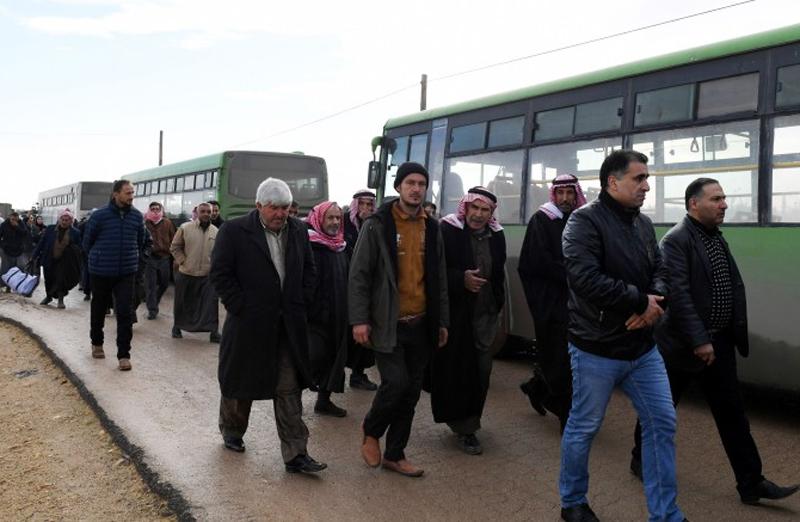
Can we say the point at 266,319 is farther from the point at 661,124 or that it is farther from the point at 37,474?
the point at 661,124

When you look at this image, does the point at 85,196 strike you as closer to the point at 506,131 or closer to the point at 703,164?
the point at 506,131

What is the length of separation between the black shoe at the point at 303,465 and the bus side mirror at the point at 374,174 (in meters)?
6.79

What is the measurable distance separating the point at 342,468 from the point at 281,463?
407mm

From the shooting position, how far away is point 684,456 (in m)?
5.33

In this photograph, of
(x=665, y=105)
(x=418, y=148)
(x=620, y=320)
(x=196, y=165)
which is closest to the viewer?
(x=620, y=320)

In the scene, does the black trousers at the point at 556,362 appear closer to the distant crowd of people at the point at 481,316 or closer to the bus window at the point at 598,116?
the distant crowd of people at the point at 481,316

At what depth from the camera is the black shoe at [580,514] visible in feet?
12.9

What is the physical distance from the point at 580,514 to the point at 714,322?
1.28 metres

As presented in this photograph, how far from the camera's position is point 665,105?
695cm

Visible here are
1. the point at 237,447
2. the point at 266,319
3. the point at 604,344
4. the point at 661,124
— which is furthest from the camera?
the point at 661,124

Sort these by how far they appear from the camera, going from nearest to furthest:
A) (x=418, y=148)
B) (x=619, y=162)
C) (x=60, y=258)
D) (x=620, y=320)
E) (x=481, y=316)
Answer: (x=620, y=320)
(x=619, y=162)
(x=481, y=316)
(x=418, y=148)
(x=60, y=258)

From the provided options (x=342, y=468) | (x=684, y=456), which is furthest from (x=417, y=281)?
(x=684, y=456)

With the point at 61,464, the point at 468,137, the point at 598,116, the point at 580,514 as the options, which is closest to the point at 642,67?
the point at 598,116

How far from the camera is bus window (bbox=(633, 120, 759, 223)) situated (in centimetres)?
626
